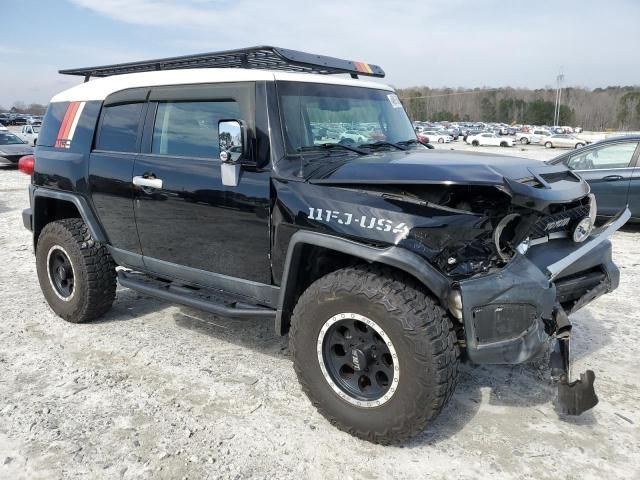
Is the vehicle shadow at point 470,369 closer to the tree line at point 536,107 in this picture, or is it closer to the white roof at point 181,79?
the white roof at point 181,79

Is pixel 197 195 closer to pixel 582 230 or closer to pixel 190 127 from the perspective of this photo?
pixel 190 127

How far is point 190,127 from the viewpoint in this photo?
373 cm

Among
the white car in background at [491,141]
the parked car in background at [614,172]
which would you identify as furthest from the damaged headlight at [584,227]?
the white car in background at [491,141]

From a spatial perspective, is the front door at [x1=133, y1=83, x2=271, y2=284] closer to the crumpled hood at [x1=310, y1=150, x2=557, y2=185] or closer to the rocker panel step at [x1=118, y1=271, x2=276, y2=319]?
the rocker panel step at [x1=118, y1=271, x2=276, y2=319]

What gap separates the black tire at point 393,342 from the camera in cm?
267

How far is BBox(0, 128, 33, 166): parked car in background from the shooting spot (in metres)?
17.8

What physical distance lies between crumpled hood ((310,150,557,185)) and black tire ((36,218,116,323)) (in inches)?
96.2

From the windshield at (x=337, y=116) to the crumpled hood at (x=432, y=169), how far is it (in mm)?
367

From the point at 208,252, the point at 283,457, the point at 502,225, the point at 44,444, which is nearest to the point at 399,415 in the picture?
the point at 283,457

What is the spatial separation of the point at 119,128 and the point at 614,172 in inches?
283

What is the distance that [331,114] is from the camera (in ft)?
11.9

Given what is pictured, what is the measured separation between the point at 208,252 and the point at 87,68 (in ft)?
7.96

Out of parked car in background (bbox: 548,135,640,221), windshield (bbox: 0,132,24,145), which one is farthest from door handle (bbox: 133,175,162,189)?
windshield (bbox: 0,132,24,145)

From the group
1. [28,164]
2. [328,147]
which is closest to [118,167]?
[28,164]
